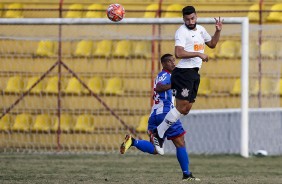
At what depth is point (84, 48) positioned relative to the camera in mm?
19625

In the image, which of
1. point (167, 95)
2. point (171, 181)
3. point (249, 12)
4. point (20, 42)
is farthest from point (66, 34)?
point (171, 181)

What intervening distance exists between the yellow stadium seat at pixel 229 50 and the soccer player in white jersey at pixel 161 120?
6.26 m

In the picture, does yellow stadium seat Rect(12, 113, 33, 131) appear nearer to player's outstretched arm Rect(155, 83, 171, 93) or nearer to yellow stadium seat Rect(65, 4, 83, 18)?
yellow stadium seat Rect(65, 4, 83, 18)

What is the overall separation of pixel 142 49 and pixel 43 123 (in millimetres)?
2508

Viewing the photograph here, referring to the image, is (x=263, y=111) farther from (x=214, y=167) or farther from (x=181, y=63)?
(x=181, y=63)

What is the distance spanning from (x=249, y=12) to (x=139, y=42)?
2.34m

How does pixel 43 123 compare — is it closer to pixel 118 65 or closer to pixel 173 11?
pixel 118 65

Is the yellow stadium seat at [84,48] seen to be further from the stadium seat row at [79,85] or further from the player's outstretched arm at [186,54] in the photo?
the player's outstretched arm at [186,54]

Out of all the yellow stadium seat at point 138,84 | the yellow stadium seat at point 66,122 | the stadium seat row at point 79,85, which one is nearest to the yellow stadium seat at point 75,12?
the stadium seat row at point 79,85

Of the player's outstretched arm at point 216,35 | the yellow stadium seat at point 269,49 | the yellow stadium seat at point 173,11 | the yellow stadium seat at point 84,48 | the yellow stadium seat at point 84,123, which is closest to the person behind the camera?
the player's outstretched arm at point 216,35

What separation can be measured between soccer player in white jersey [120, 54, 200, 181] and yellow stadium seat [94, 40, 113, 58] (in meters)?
6.69

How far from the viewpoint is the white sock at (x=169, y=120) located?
11711 mm

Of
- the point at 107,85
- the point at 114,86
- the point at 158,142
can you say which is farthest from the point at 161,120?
the point at 107,85

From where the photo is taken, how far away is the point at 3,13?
19.9m
